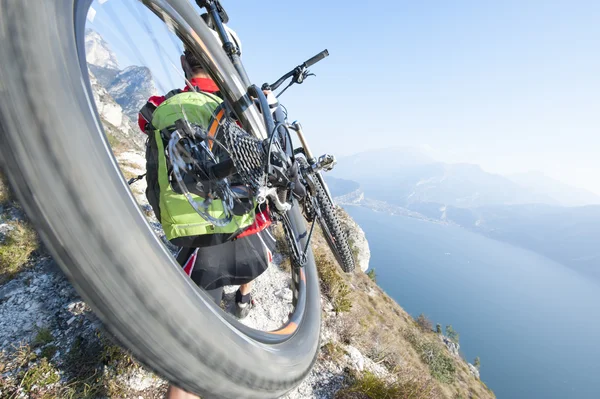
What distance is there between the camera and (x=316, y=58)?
3664 millimetres

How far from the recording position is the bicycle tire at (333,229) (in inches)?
133

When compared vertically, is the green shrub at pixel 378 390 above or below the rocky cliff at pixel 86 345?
below

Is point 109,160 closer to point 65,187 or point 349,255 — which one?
point 65,187

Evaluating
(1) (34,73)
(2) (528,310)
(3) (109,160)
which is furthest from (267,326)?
(2) (528,310)

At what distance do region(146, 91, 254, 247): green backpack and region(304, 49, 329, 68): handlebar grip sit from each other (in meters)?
2.47

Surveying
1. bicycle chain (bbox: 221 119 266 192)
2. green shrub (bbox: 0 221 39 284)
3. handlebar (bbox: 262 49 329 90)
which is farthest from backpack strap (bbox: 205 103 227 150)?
handlebar (bbox: 262 49 329 90)

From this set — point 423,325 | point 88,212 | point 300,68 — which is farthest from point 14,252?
point 423,325

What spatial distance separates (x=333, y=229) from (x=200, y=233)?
241 centimetres

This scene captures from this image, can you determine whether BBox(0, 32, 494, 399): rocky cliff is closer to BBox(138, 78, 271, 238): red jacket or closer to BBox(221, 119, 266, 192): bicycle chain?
BBox(138, 78, 271, 238): red jacket

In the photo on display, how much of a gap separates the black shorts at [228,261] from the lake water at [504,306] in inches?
3156

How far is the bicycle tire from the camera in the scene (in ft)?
11.1

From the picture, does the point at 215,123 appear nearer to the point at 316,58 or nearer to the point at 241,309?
the point at 241,309

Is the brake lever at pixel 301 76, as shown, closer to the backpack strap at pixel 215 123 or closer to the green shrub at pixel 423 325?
the backpack strap at pixel 215 123

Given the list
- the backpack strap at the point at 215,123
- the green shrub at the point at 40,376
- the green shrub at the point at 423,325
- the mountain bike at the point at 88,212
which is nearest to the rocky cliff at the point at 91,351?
the green shrub at the point at 40,376
